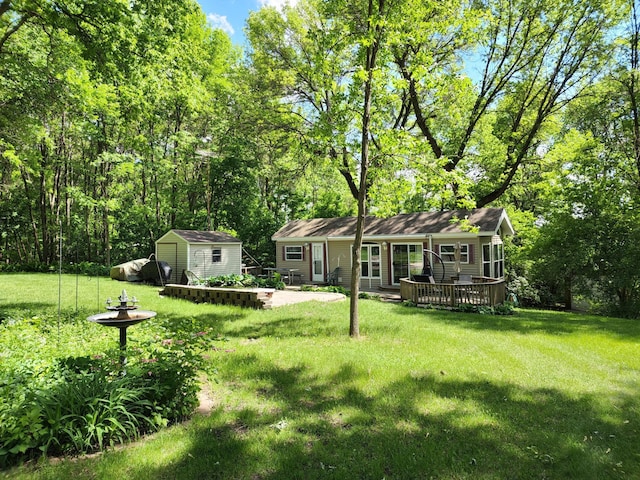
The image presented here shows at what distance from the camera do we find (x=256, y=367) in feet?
17.9

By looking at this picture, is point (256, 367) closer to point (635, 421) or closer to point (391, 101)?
point (635, 421)

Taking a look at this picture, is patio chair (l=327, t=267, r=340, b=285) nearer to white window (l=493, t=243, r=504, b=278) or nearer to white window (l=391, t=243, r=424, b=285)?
white window (l=391, t=243, r=424, b=285)

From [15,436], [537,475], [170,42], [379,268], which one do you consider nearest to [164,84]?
[170,42]

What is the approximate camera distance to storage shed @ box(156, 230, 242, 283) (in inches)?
746

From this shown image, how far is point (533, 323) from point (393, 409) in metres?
7.51

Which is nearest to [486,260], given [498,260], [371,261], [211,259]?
[498,260]

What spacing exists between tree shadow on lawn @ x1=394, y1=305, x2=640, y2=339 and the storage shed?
11.5 m

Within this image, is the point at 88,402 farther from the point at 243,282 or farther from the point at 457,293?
the point at 243,282

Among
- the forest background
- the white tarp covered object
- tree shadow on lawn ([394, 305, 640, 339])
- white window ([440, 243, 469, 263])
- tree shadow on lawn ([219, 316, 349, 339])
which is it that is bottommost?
tree shadow on lawn ([394, 305, 640, 339])

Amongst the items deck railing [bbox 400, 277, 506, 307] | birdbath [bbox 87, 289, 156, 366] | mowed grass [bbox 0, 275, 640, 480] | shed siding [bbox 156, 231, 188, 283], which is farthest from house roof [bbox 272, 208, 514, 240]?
birdbath [bbox 87, 289, 156, 366]

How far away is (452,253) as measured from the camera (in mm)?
16438

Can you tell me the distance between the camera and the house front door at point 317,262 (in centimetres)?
1989

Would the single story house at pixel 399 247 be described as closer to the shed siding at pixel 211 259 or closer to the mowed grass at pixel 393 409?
the shed siding at pixel 211 259

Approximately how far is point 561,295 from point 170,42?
19.6 metres
